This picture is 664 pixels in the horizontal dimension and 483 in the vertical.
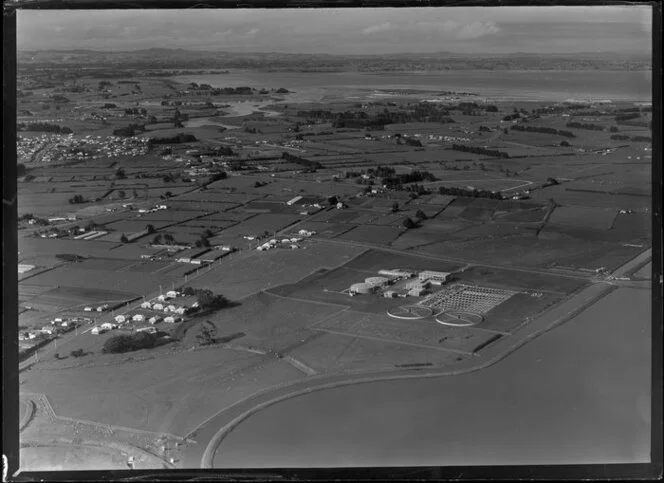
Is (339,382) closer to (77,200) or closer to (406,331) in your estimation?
(406,331)

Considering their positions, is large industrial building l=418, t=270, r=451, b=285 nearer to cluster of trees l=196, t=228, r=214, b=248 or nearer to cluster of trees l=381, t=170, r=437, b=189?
cluster of trees l=381, t=170, r=437, b=189

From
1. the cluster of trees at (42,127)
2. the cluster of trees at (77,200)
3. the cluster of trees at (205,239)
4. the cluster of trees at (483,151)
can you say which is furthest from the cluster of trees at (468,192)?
the cluster of trees at (42,127)

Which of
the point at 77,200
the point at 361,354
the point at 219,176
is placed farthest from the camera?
the point at 219,176

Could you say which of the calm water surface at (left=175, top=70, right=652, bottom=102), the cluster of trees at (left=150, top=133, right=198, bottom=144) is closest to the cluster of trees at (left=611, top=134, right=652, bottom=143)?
the calm water surface at (left=175, top=70, right=652, bottom=102)

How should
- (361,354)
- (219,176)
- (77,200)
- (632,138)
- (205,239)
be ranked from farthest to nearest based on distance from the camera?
(219,176)
(205,239)
(77,200)
(632,138)
(361,354)

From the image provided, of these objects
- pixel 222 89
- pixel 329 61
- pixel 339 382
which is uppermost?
pixel 329 61

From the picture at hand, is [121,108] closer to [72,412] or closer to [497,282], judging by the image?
[72,412]

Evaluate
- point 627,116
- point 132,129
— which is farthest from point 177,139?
point 627,116
